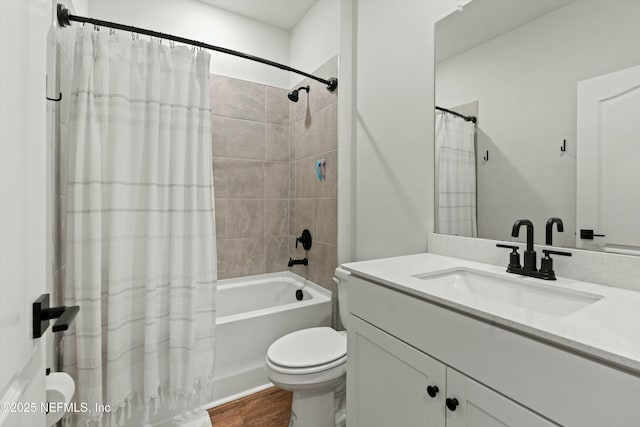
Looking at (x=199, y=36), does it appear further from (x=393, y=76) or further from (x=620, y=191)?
(x=620, y=191)

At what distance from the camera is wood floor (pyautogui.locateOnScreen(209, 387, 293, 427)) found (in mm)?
1612

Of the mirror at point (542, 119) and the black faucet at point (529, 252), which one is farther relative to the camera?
the black faucet at point (529, 252)

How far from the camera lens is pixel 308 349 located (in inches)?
60.7

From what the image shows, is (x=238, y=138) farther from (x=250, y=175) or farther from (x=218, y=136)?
(x=250, y=175)

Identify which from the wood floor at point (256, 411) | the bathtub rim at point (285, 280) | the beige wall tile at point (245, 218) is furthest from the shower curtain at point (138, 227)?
the beige wall tile at point (245, 218)

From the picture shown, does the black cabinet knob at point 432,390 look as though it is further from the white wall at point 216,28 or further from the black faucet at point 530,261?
the white wall at point 216,28

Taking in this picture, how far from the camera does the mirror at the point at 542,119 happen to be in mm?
892

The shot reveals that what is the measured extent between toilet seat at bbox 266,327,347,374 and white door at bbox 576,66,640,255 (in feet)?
3.72

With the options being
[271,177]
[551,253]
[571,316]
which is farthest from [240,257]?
[571,316]

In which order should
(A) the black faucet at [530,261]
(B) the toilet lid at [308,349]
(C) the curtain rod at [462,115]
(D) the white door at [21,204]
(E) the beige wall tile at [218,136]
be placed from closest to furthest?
(D) the white door at [21,204] → (A) the black faucet at [530,261] → (C) the curtain rod at [462,115] → (B) the toilet lid at [308,349] → (E) the beige wall tile at [218,136]

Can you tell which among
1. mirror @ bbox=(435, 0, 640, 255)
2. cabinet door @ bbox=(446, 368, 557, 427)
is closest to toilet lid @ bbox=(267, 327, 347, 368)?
cabinet door @ bbox=(446, 368, 557, 427)

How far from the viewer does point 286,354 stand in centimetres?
147

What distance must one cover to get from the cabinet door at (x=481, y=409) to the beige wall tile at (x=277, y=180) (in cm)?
205

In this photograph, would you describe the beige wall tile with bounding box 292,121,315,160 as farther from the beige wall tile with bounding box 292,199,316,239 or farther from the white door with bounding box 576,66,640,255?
the white door with bounding box 576,66,640,255
